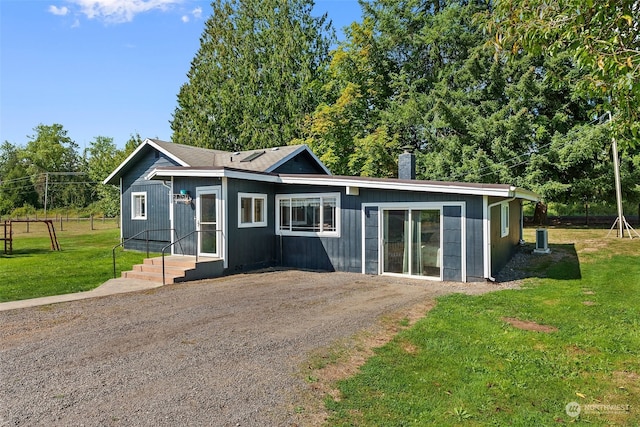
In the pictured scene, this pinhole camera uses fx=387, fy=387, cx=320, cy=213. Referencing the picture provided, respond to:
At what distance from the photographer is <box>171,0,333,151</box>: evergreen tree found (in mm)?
30453

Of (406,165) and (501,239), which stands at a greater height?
(406,165)

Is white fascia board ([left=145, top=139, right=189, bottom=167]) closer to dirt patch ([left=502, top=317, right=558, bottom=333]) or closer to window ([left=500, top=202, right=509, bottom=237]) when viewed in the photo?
window ([left=500, top=202, right=509, bottom=237])

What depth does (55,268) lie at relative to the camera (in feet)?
37.4

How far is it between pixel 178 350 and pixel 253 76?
30.9 m

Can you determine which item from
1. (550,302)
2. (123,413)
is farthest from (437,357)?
(550,302)

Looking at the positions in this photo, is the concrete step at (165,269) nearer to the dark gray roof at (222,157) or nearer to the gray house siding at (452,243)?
the dark gray roof at (222,157)

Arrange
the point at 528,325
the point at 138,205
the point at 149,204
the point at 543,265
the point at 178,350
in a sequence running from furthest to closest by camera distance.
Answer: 1. the point at 138,205
2. the point at 149,204
3. the point at 543,265
4. the point at 528,325
5. the point at 178,350

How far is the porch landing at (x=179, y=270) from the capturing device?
9.73m

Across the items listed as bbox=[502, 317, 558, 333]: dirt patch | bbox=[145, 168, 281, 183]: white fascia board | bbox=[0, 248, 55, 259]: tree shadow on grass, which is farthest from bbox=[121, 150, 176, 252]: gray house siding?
bbox=[502, 317, 558, 333]: dirt patch

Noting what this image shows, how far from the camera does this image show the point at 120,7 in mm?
8766

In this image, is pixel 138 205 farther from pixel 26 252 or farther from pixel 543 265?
pixel 543 265

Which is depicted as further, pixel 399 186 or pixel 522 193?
pixel 522 193
